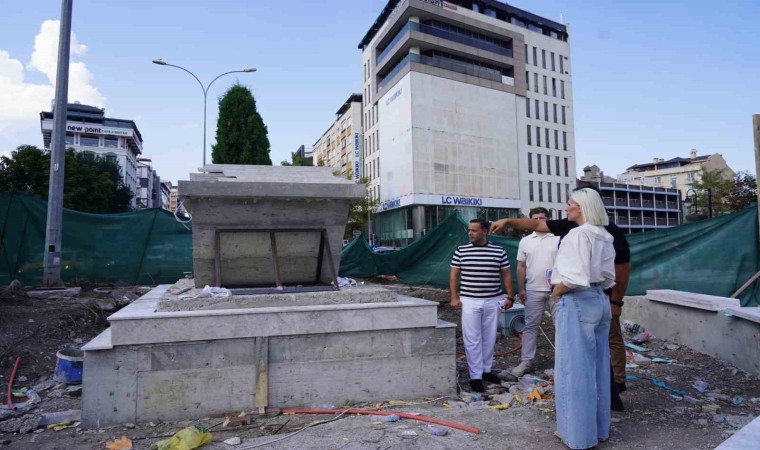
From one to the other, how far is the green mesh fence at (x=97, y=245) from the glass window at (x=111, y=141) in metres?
86.5

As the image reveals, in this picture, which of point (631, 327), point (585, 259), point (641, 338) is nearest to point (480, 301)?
point (585, 259)

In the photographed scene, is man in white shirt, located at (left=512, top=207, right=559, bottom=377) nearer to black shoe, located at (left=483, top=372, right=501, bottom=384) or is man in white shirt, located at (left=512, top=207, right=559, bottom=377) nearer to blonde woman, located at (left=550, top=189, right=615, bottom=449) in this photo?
black shoe, located at (left=483, top=372, right=501, bottom=384)

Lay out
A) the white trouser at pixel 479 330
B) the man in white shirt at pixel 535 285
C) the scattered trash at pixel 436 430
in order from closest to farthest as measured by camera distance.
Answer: the scattered trash at pixel 436 430, the white trouser at pixel 479 330, the man in white shirt at pixel 535 285

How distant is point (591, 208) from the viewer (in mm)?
3607

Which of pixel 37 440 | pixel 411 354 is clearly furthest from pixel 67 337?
pixel 411 354

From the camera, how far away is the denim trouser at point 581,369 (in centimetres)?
336

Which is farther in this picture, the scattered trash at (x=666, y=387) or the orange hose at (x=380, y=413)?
the scattered trash at (x=666, y=387)

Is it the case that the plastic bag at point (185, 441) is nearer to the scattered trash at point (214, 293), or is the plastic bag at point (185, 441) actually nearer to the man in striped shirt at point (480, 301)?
the scattered trash at point (214, 293)

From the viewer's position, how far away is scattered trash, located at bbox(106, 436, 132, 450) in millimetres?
3441

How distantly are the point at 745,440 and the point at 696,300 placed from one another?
5.54m

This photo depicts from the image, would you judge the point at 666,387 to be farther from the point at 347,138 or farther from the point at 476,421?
the point at 347,138

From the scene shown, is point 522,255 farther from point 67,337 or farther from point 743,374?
point 67,337

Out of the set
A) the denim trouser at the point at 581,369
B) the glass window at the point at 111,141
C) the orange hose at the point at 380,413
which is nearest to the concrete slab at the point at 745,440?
the denim trouser at the point at 581,369

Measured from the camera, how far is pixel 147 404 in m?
3.94
